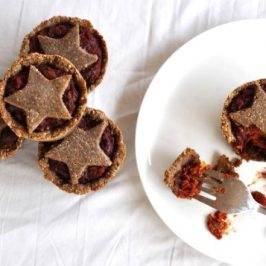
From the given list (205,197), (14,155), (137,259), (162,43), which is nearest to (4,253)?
(14,155)

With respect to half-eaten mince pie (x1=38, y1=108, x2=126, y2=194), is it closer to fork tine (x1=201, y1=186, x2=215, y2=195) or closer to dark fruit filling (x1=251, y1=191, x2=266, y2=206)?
fork tine (x1=201, y1=186, x2=215, y2=195)

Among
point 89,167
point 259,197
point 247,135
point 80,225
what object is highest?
point 247,135

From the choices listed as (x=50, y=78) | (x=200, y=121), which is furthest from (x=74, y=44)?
(x=200, y=121)

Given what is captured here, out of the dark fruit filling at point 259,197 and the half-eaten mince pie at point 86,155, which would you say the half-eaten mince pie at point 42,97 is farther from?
the dark fruit filling at point 259,197

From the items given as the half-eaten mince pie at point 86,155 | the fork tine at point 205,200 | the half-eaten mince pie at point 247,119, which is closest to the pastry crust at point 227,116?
the half-eaten mince pie at point 247,119

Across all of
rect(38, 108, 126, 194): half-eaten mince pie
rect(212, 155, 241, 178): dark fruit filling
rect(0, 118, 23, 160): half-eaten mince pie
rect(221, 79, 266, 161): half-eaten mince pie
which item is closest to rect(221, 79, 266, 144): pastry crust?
rect(221, 79, 266, 161): half-eaten mince pie

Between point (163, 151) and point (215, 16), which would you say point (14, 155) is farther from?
point (215, 16)

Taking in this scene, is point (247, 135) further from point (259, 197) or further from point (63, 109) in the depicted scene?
point (63, 109)
